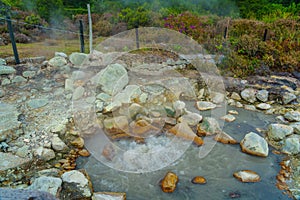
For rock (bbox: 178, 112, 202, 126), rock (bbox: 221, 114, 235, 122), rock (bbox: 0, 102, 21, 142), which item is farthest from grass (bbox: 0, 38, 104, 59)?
rock (bbox: 221, 114, 235, 122)

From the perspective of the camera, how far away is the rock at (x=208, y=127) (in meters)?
3.44

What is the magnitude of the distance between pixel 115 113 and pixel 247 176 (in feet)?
6.25

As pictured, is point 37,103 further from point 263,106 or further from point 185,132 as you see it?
point 263,106

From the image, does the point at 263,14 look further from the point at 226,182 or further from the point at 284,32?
the point at 226,182

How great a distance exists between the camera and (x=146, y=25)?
271 inches

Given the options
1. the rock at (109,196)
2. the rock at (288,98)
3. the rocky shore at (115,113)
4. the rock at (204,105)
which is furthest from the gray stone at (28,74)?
the rock at (288,98)

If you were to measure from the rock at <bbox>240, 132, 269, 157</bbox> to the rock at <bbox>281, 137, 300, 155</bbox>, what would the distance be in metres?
0.25

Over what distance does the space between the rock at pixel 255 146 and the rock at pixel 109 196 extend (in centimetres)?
162

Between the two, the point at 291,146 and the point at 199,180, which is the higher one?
the point at 291,146

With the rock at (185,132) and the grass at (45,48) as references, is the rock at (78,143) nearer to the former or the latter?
the rock at (185,132)

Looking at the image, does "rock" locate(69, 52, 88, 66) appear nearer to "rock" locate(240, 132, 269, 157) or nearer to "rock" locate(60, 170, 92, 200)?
"rock" locate(60, 170, 92, 200)

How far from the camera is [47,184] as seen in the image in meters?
2.27

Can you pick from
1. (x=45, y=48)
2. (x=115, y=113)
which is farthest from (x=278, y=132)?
Result: (x=45, y=48)

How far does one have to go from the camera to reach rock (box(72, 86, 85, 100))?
12.4ft
